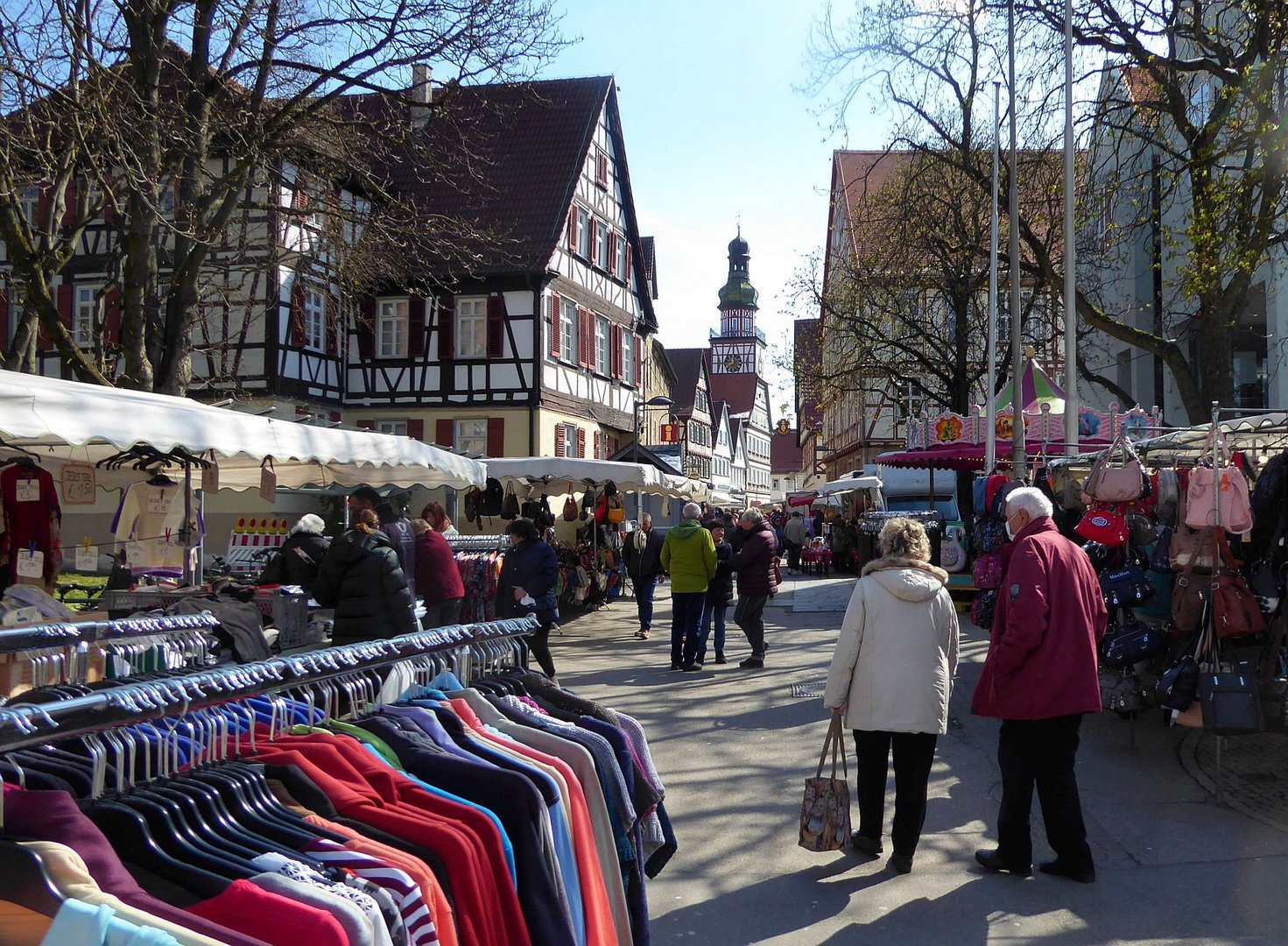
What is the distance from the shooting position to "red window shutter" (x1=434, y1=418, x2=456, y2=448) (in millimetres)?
28938

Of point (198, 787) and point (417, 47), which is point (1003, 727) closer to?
point (198, 787)

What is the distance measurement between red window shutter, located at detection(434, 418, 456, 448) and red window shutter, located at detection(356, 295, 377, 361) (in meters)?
2.52

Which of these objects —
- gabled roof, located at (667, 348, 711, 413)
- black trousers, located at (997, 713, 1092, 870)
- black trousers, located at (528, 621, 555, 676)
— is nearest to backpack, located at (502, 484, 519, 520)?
black trousers, located at (528, 621, 555, 676)

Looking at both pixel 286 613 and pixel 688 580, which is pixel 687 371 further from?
pixel 286 613

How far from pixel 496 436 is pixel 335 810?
86.0ft

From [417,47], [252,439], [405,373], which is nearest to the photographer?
[252,439]

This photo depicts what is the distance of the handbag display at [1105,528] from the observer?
817cm

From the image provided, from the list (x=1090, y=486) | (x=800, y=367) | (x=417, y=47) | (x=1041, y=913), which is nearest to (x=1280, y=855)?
(x=1041, y=913)

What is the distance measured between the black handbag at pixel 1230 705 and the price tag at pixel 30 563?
24.8 feet

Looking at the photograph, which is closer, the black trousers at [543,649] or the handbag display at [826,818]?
the handbag display at [826,818]

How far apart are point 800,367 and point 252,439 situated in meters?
23.3

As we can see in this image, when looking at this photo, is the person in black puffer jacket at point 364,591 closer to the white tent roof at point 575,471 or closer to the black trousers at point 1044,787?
the black trousers at point 1044,787

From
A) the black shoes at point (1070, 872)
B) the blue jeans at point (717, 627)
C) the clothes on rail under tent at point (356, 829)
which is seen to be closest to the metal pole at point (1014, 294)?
the blue jeans at point (717, 627)

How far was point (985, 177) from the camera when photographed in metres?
18.6
